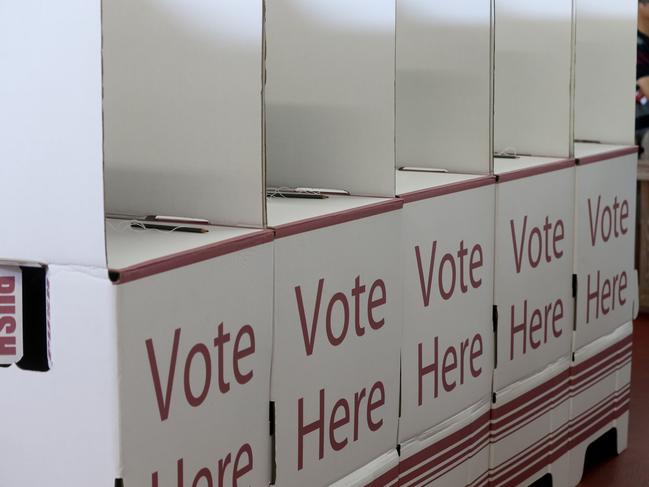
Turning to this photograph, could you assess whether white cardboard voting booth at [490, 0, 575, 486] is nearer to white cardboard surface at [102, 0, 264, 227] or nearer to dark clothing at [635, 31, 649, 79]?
white cardboard surface at [102, 0, 264, 227]

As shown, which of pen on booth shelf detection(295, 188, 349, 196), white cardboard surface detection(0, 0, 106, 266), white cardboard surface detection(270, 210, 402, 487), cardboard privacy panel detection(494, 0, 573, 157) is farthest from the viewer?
cardboard privacy panel detection(494, 0, 573, 157)

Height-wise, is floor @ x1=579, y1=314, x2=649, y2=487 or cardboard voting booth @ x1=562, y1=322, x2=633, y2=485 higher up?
cardboard voting booth @ x1=562, y1=322, x2=633, y2=485

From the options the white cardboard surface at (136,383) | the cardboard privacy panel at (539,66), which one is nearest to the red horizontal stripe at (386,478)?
the white cardboard surface at (136,383)

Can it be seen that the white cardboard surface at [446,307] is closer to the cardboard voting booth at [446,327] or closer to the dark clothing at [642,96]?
the cardboard voting booth at [446,327]

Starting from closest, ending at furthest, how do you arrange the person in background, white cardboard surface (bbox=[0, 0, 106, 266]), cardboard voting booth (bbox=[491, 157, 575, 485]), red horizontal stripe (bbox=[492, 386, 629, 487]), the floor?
white cardboard surface (bbox=[0, 0, 106, 266]), cardboard voting booth (bbox=[491, 157, 575, 485]), red horizontal stripe (bbox=[492, 386, 629, 487]), the floor, the person in background

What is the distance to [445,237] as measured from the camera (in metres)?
2.73

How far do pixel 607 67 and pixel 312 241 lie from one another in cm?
207

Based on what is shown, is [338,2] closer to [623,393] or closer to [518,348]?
A: [518,348]

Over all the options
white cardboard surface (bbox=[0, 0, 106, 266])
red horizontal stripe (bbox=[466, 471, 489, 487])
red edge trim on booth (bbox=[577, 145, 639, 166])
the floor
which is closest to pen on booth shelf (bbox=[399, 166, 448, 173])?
red edge trim on booth (bbox=[577, 145, 639, 166])

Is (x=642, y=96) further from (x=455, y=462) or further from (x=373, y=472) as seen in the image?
(x=373, y=472)

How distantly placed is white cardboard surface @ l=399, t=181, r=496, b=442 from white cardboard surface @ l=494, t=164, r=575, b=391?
0.08m

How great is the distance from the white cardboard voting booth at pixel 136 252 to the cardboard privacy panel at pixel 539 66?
163 cm

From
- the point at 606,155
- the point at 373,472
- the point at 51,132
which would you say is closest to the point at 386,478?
the point at 373,472

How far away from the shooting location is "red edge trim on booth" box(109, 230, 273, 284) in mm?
1663
